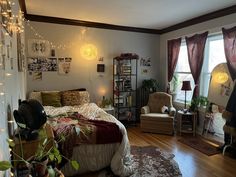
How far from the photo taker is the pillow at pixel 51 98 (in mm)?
4125

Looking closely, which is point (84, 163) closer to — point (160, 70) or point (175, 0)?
point (175, 0)

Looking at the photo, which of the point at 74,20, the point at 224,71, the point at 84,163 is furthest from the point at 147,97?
the point at 84,163

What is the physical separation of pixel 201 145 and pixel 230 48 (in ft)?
6.20

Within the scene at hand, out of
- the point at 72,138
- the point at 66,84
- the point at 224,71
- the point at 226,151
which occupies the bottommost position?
the point at 226,151

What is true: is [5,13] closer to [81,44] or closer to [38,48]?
[38,48]

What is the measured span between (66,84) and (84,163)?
2438 mm

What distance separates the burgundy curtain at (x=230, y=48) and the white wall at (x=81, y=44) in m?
2.20

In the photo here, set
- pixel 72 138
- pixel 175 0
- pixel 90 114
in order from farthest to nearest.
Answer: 1. pixel 90 114
2. pixel 175 0
3. pixel 72 138

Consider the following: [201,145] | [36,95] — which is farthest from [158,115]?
[36,95]

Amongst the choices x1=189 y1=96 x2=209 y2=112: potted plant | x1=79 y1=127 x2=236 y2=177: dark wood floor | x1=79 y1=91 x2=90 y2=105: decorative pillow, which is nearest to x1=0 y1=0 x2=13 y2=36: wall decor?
x1=79 y1=127 x2=236 y2=177: dark wood floor

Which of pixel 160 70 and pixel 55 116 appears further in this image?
pixel 160 70

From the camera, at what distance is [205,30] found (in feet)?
13.5

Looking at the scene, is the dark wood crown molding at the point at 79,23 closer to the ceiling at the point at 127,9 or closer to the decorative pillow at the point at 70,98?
the ceiling at the point at 127,9

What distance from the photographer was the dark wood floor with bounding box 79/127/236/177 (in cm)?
272
